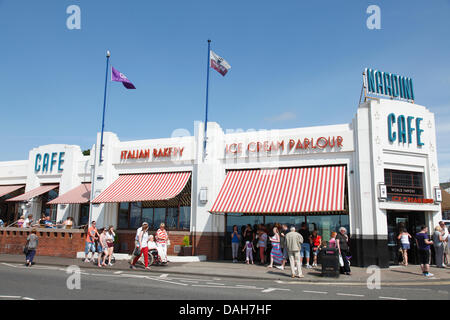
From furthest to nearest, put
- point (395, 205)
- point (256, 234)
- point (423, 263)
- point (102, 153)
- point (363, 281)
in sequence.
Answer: point (102, 153) → point (256, 234) → point (395, 205) → point (423, 263) → point (363, 281)

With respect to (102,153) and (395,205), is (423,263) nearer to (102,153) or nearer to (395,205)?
(395,205)

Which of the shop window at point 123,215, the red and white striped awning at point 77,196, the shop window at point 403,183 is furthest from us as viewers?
the red and white striped awning at point 77,196

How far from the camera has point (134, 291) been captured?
9.66 meters

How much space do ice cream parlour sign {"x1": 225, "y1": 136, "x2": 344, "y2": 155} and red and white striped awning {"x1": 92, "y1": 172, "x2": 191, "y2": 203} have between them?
2.95m

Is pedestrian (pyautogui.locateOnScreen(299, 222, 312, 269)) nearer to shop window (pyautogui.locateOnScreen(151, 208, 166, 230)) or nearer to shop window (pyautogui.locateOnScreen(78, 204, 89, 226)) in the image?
shop window (pyautogui.locateOnScreen(151, 208, 166, 230))

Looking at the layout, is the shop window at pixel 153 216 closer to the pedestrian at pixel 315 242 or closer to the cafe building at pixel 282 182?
the cafe building at pixel 282 182

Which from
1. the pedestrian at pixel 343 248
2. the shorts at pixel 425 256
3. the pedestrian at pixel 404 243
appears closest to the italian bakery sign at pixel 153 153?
the pedestrian at pixel 343 248

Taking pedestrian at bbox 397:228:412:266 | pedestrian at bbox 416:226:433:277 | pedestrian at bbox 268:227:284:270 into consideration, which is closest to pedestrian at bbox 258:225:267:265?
pedestrian at bbox 268:227:284:270

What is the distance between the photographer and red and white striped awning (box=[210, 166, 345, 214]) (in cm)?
1592

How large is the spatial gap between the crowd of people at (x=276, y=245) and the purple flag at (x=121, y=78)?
9638mm

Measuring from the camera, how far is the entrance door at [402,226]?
55.4 ft

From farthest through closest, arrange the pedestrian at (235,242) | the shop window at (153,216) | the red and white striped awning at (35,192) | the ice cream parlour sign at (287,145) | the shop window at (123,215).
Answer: the red and white striped awning at (35,192)
the shop window at (123,215)
the shop window at (153,216)
the pedestrian at (235,242)
the ice cream parlour sign at (287,145)

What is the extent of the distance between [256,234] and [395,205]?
20.6ft
